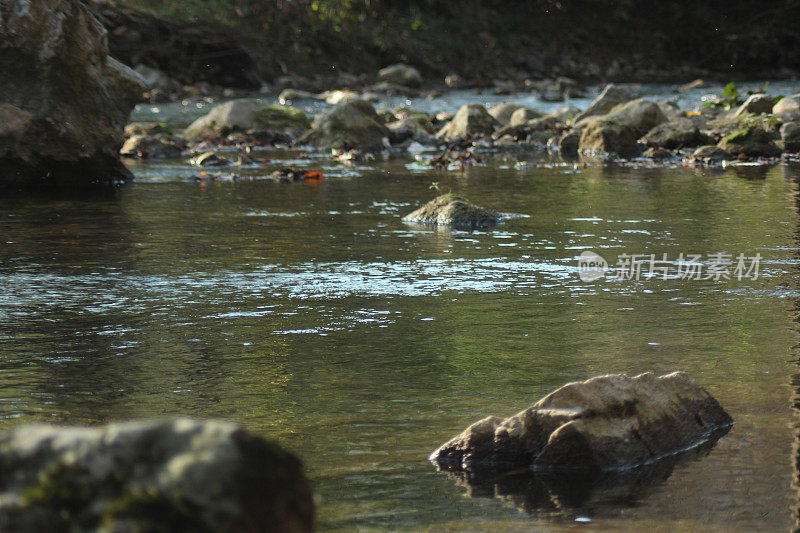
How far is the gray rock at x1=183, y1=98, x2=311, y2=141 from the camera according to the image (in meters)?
21.8

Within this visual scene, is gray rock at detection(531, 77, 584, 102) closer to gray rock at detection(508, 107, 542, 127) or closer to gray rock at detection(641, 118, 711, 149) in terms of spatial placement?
gray rock at detection(508, 107, 542, 127)

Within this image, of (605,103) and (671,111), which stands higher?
(605,103)

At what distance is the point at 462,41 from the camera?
4756 cm

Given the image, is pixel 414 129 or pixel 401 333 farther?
pixel 414 129

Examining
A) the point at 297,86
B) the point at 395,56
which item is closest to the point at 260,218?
the point at 297,86

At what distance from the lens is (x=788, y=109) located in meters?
20.7

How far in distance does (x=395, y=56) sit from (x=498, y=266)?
37.5 m

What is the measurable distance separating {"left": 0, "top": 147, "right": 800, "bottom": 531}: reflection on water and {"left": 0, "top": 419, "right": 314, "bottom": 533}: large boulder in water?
1.51 m

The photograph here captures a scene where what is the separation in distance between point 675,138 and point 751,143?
170 cm

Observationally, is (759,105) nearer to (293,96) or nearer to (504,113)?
(504,113)

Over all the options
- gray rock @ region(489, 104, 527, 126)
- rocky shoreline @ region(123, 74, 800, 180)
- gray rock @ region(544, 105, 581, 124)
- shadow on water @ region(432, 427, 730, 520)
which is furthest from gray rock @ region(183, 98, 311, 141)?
shadow on water @ region(432, 427, 730, 520)

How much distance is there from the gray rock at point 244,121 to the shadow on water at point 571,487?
18.2 metres

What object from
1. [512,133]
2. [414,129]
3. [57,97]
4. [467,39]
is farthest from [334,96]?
[57,97]

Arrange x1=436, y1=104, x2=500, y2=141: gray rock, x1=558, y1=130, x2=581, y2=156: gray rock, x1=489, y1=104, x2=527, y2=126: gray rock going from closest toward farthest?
1. x1=558, y1=130, x2=581, y2=156: gray rock
2. x1=436, y1=104, x2=500, y2=141: gray rock
3. x1=489, y1=104, x2=527, y2=126: gray rock
